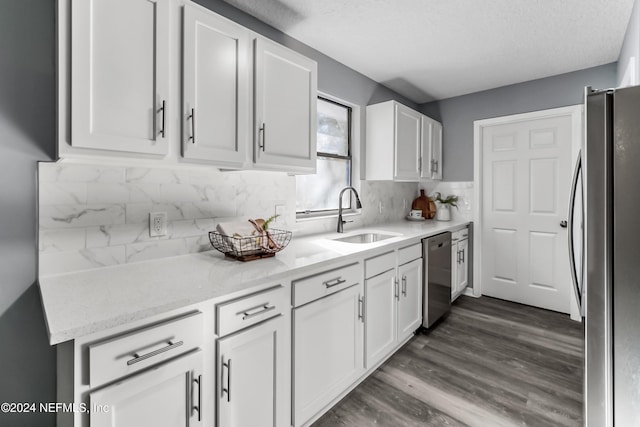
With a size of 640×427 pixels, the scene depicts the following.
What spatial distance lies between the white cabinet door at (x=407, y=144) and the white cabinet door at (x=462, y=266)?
978 millimetres

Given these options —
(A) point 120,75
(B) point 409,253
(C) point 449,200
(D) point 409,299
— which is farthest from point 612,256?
(C) point 449,200

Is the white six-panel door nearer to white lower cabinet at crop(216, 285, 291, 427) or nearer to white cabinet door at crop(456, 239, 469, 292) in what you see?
white cabinet door at crop(456, 239, 469, 292)

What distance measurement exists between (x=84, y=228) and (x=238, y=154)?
775 mm

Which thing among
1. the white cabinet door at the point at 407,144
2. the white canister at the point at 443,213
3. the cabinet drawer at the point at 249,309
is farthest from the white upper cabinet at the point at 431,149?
the cabinet drawer at the point at 249,309

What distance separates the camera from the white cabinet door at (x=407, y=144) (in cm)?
296

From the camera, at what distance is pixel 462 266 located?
11.6 feet

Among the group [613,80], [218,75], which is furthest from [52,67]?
[613,80]

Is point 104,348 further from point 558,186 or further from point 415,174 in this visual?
point 558,186

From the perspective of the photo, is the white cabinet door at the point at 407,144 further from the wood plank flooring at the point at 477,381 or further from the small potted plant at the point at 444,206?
the wood plank flooring at the point at 477,381

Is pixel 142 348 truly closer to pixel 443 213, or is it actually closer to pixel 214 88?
pixel 214 88

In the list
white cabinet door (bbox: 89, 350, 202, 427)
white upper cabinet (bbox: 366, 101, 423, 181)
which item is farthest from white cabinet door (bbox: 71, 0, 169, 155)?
white upper cabinet (bbox: 366, 101, 423, 181)

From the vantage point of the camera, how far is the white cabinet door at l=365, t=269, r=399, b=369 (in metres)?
1.98

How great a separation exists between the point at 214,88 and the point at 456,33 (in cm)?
190

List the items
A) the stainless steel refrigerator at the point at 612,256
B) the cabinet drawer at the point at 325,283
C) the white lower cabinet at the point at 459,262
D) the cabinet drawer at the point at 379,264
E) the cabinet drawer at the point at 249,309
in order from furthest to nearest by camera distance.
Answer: the white lower cabinet at the point at 459,262 → the cabinet drawer at the point at 379,264 → the cabinet drawer at the point at 325,283 → the cabinet drawer at the point at 249,309 → the stainless steel refrigerator at the point at 612,256
